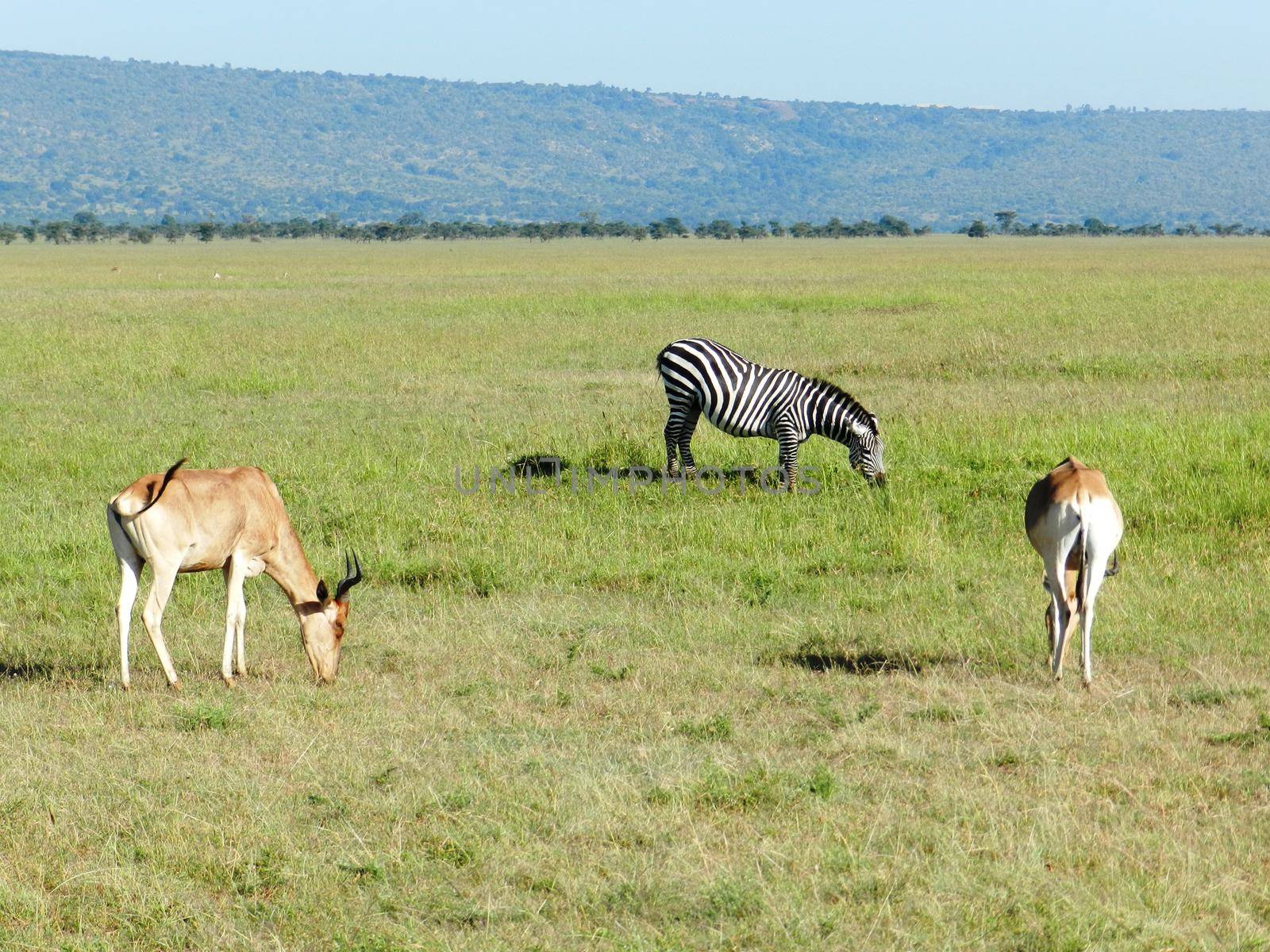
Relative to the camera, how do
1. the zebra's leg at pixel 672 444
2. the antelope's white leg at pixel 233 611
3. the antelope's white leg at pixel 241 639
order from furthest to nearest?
1. the zebra's leg at pixel 672 444
2. the antelope's white leg at pixel 241 639
3. the antelope's white leg at pixel 233 611

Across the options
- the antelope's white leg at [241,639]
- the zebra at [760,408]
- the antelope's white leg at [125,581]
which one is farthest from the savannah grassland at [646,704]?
the zebra at [760,408]

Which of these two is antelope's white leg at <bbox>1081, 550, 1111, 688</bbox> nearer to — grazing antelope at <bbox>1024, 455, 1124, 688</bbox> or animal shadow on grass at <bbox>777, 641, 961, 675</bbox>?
grazing antelope at <bbox>1024, 455, 1124, 688</bbox>

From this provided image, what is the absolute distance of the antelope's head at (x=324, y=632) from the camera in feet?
26.5

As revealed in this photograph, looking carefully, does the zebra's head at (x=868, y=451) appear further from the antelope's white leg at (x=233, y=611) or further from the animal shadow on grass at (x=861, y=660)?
the antelope's white leg at (x=233, y=611)

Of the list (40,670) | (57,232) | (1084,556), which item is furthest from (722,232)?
(1084,556)

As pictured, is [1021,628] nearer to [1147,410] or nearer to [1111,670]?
[1111,670]

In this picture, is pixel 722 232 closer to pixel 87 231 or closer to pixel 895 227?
pixel 895 227

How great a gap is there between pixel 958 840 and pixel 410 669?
374 cm

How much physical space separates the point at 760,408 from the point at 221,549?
24.4 feet

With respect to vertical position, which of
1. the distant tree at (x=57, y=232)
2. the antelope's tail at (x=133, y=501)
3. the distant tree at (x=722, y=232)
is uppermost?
the distant tree at (x=722, y=232)

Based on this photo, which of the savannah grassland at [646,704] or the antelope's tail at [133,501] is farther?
the antelope's tail at [133,501]

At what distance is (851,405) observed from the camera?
46.8 ft

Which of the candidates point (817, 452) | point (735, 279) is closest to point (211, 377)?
point (817, 452)

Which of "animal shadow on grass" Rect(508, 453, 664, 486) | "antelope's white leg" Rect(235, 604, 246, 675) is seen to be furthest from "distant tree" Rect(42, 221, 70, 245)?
"antelope's white leg" Rect(235, 604, 246, 675)
